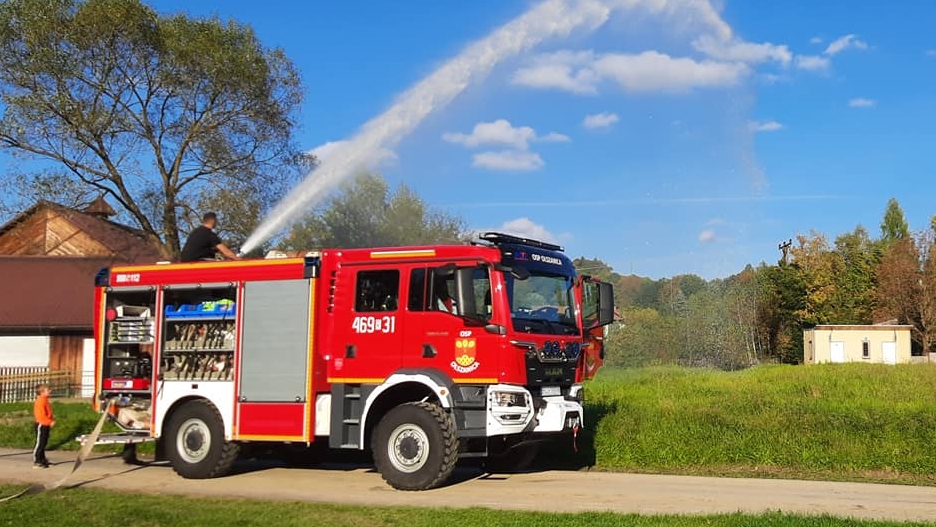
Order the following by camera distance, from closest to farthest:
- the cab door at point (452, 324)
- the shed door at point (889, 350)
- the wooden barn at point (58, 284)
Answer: the cab door at point (452, 324) → the wooden barn at point (58, 284) → the shed door at point (889, 350)

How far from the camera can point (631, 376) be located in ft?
85.7

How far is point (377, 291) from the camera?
508 inches

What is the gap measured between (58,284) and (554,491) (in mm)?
33880

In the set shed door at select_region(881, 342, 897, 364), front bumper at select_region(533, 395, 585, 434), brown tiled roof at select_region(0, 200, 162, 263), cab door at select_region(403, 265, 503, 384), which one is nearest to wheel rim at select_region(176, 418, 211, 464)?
cab door at select_region(403, 265, 503, 384)

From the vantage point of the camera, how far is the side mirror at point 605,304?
13.8 m

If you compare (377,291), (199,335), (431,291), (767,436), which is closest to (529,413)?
(431,291)

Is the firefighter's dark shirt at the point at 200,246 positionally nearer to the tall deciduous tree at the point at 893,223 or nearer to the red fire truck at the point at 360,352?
the red fire truck at the point at 360,352

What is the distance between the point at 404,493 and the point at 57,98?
20.0m

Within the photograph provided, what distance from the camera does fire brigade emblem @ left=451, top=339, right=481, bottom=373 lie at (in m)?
12.1

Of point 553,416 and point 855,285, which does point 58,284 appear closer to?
point 553,416

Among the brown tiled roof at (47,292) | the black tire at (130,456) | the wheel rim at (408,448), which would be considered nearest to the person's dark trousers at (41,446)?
the black tire at (130,456)

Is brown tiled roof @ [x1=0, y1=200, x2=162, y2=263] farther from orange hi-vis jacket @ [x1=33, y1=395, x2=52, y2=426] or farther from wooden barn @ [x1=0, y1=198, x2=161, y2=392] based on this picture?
orange hi-vis jacket @ [x1=33, y1=395, x2=52, y2=426]

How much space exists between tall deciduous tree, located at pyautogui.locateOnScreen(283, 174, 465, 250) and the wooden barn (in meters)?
11.2

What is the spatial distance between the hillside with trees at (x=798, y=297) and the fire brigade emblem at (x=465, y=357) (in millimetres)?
28656
